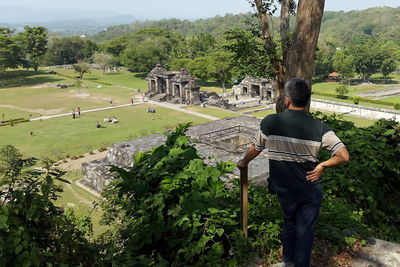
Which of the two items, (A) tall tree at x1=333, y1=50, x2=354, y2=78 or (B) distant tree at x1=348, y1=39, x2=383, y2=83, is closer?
(A) tall tree at x1=333, y1=50, x2=354, y2=78

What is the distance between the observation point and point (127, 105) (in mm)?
43875

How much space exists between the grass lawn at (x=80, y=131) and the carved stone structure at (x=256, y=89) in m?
14.6

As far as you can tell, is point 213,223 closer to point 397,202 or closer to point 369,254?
point 369,254

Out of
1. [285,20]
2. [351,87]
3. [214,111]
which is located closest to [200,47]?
[351,87]

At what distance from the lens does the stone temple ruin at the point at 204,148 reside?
668 inches

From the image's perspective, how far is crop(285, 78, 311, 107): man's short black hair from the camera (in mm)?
3707

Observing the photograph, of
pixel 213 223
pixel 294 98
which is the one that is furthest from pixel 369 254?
pixel 294 98

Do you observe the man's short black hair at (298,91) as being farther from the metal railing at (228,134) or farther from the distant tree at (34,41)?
the distant tree at (34,41)

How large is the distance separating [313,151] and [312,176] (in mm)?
289

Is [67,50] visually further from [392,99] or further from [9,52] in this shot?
[392,99]

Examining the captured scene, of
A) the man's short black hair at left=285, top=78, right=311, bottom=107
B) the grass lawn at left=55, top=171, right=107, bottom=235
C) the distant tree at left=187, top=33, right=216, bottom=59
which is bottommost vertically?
the grass lawn at left=55, top=171, right=107, bottom=235

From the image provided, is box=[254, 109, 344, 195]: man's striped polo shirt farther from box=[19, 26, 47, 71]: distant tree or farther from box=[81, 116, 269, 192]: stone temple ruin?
box=[19, 26, 47, 71]: distant tree

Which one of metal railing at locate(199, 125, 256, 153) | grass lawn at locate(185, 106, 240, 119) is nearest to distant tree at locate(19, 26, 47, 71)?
grass lawn at locate(185, 106, 240, 119)

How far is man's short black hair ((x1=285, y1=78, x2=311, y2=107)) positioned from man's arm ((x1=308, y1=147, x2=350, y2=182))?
2.19 feet
